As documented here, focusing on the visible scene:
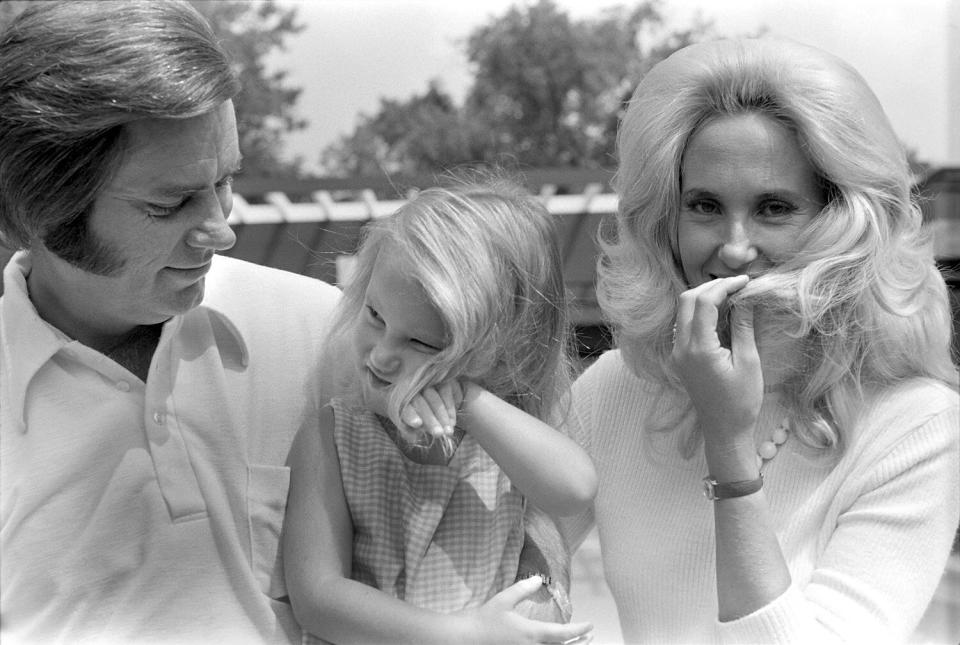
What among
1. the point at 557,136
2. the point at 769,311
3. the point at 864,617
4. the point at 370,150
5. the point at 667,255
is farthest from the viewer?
the point at 557,136

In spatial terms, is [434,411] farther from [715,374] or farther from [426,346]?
[715,374]

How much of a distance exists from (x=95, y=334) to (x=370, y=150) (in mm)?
10537

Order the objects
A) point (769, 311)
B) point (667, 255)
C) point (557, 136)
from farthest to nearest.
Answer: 1. point (557, 136)
2. point (667, 255)
3. point (769, 311)

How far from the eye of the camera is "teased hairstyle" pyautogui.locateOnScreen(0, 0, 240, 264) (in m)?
1.52

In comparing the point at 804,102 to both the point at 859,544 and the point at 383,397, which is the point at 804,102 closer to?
the point at 859,544

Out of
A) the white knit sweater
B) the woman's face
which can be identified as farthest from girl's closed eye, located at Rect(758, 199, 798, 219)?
the white knit sweater

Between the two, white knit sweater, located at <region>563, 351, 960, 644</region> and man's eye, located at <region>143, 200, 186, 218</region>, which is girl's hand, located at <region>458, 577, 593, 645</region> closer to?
white knit sweater, located at <region>563, 351, 960, 644</region>

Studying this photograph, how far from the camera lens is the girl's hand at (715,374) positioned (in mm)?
1610

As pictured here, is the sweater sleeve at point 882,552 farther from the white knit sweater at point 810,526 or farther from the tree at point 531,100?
the tree at point 531,100

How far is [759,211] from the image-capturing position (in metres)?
1.72

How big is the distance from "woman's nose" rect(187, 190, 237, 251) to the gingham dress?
34 cm

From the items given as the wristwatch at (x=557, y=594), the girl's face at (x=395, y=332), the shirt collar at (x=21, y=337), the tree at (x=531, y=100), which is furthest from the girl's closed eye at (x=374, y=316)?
the tree at (x=531, y=100)

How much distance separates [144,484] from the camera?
173 cm

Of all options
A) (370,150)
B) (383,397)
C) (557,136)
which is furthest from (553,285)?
(557,136)
